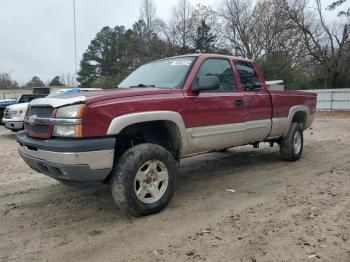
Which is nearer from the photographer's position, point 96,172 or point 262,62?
point 96,172

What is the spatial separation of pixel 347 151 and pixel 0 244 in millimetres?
7811

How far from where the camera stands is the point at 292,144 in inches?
305

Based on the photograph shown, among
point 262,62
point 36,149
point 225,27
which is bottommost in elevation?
point 36,149

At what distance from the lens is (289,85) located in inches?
1292

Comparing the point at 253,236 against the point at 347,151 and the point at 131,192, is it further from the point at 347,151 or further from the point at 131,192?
the point at 347,151

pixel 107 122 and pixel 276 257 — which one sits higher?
pixel 107 122

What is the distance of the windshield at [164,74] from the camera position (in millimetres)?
5543

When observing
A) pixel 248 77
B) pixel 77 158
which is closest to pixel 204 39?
pixel 248 77

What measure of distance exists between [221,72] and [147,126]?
1.74m

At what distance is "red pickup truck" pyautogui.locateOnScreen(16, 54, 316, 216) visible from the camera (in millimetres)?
4270

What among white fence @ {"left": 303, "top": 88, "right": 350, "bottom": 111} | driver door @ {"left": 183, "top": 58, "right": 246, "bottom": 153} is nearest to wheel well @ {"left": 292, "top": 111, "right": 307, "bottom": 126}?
driver door @ {"left": 183, "top": 58, "right": 246, "bottom": 153}

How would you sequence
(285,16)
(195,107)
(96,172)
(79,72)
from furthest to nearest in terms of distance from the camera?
(79,72) < (285,16) < (195,107) < (96,172)

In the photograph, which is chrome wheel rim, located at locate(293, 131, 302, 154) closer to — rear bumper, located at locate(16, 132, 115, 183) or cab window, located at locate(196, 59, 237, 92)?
cab window, located at locate(196, 59, 237, 92)

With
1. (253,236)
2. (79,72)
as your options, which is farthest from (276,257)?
(79,72)
